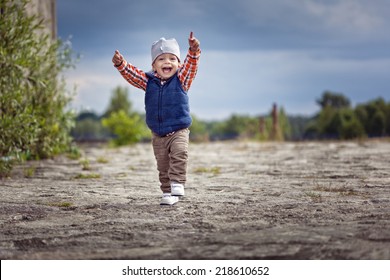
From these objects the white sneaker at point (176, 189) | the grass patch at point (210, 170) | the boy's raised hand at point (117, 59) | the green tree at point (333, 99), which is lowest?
the white sneaker at point (176, 189)

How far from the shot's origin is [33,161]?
27.6 ft

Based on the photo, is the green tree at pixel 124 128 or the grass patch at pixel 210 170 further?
the green tree at pixel 124 128

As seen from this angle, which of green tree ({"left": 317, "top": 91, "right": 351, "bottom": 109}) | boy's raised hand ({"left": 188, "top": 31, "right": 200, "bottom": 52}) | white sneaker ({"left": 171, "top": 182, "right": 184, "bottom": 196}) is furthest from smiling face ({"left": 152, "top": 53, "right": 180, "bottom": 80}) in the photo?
green tree ({"left": 317, "top": 91, "right": 351, "bottom": 109})

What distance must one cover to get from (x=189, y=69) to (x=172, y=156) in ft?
2.26

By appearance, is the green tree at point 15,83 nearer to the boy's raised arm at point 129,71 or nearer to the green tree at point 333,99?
the boy's raised arm at point 129,71

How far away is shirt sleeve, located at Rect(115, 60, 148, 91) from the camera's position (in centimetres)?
444

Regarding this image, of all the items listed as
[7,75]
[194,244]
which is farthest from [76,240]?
[7,75]

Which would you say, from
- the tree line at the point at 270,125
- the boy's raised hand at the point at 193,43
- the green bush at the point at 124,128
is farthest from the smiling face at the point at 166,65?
the green bush at the point at 124,128

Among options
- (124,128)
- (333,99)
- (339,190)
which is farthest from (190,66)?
(333,99)

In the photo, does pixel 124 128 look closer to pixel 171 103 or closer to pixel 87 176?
pixel 87 176

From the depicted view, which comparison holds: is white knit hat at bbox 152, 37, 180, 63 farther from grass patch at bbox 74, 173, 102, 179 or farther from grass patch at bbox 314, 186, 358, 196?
grass patch at bbox 74, 173, 102, 179

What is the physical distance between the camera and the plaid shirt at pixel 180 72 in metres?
4.27

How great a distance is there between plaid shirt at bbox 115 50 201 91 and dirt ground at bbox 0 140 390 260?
3.07 ft

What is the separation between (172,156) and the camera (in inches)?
170
